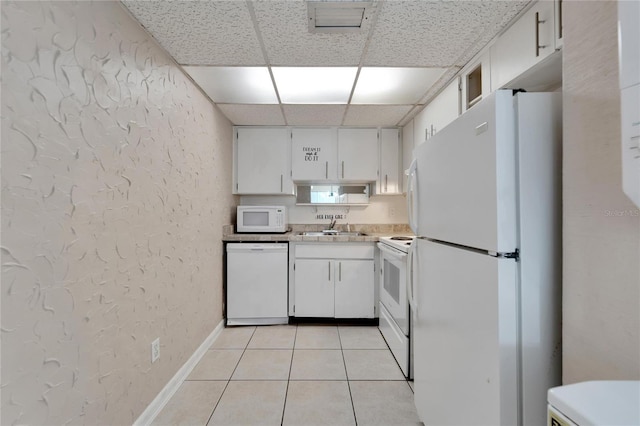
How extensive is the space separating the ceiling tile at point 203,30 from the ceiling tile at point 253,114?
776 mm

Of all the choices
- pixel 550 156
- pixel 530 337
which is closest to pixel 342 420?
pixel 530 337

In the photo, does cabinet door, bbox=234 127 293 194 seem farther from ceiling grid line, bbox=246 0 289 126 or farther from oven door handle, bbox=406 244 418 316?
oven door handle, bbox=406 244 418 316

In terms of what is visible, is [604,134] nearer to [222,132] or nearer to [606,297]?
[606,297]

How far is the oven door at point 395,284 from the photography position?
204cm

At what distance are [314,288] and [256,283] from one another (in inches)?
23.6

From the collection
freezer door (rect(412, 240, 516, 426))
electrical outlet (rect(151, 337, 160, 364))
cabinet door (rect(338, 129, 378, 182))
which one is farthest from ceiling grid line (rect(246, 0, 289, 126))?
electrical outlet (rect(151, 337, 160, 364))

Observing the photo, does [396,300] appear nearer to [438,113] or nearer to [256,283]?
[256,283]

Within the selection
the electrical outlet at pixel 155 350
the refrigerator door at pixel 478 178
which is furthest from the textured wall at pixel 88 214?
the refrigerator door at pixel 478 178

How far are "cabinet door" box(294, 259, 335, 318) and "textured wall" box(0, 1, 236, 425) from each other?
122 centimetres

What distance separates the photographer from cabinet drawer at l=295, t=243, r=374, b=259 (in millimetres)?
2920

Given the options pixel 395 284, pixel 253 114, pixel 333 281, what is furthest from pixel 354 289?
pixel 253 114

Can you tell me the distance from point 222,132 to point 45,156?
6.65 ft

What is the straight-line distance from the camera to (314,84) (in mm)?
2236

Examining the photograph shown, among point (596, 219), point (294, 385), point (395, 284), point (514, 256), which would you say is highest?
point (596, 219)
